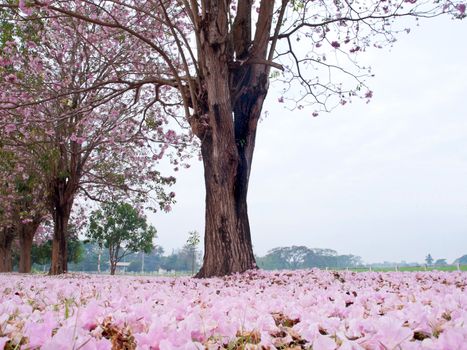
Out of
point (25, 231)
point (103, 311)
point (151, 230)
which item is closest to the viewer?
point (103, 311)

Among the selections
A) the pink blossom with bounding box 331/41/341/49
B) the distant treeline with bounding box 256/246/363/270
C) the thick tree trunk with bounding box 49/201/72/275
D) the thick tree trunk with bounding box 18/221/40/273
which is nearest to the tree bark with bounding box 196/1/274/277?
the pink blossom with bounding box 331/41/341/49

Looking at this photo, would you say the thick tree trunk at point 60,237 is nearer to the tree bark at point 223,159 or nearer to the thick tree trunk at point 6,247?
the tree bark at point 223,159

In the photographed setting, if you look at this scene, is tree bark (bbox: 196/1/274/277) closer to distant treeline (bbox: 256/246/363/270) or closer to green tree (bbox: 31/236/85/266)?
green tree (bbox: 31/236/85/266)

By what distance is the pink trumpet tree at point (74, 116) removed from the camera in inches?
409

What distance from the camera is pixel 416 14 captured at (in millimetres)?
8430

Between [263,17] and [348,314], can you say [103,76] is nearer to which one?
[263,17]

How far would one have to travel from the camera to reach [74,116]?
527 inches

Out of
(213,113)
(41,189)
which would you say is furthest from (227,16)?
(41,189)

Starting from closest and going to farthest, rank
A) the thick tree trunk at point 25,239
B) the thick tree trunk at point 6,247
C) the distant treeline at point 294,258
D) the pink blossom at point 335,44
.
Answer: the pink blossom at point 335,44 < the thick tree trunk at point 25,239 < the thick tree trunk at point 6,247 < the distant treeline at point 294,258

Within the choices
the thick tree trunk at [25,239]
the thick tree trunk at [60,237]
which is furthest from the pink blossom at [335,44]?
the thick tree trunk at [25,239]

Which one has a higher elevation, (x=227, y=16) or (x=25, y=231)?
(x=227, y=16)

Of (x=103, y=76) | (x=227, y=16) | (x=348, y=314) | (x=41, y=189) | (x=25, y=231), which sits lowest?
(x=348, y=314)

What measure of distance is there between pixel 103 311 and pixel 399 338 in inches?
54.8

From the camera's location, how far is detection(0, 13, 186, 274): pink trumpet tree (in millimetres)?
10398
